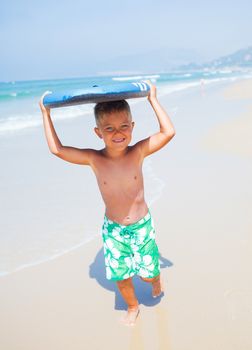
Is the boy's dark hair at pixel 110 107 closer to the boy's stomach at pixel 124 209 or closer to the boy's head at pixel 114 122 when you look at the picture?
the boy's head at pixel 114 122

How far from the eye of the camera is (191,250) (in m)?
3.17

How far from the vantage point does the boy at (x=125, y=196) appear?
2.36 metres

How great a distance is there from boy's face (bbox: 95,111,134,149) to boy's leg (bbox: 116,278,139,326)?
0.90 m

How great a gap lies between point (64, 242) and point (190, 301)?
1.38m

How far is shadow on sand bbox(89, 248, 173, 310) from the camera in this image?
8.74ft

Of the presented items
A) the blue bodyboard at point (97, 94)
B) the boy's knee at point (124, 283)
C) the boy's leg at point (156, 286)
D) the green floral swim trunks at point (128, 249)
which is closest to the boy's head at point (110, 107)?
the blue bodyboard at point (97, 94)

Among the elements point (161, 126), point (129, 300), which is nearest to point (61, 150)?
point (161, 126)

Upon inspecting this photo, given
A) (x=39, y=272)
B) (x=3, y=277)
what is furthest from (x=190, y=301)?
(x=3, y=277)

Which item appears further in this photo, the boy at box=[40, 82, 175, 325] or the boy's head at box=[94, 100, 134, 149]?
the boy at box=[40, 82, 175, 325]

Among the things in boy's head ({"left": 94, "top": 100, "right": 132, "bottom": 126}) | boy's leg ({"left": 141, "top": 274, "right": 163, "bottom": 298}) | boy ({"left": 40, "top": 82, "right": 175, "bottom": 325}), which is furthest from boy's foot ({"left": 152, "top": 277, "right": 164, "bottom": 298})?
boy's head ({"left": 94, "top": 100, "right": 132, "bottom": 126})

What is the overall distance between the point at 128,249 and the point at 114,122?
2.71ft

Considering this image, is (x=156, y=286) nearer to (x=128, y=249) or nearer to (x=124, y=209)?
(x=128, y=249)

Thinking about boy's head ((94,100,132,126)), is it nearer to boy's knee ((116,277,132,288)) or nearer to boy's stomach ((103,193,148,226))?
boy's stomach ((103,193,148,226))

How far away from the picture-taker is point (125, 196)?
95.0 inches
